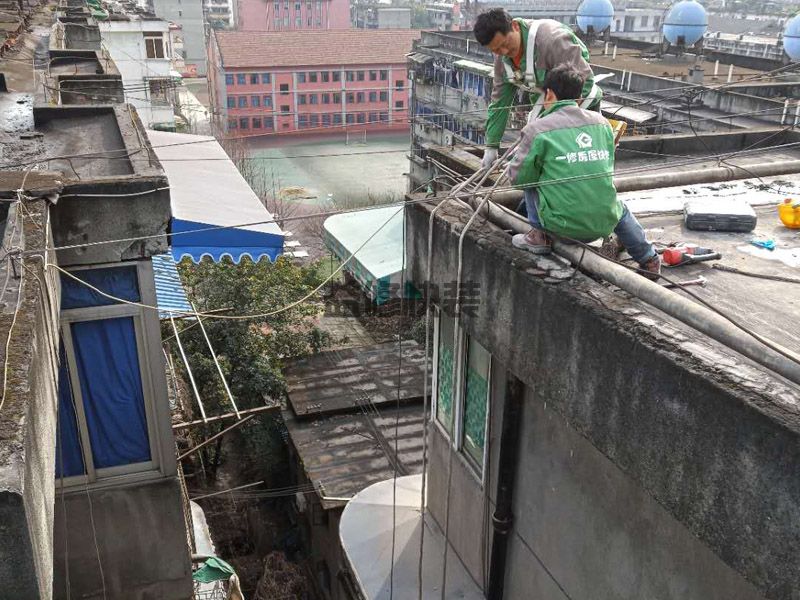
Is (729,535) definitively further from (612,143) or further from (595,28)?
(595,28)

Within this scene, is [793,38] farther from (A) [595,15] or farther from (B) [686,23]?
(A) [595,15]

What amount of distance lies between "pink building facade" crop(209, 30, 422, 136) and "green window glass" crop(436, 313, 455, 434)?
127 ft

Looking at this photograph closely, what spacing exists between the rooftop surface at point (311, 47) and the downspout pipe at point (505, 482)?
42.0 m

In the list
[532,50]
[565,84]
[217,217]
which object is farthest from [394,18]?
[565,84]

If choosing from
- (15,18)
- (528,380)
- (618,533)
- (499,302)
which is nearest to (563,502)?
(618,533)

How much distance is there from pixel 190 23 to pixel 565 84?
64.6m

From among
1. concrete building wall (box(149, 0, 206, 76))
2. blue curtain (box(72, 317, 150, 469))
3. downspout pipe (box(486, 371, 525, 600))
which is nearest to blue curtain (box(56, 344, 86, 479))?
blue curtain (box(72, 317, 150, 469))

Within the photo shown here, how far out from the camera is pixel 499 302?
14.7ft

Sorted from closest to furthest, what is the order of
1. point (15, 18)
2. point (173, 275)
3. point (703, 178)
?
point (703, 178) < point (173, 275) < point (15, 18)

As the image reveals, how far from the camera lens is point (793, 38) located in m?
18.2

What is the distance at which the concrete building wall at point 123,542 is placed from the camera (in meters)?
6.28

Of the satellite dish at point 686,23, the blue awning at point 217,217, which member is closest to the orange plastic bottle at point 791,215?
the blue awning at point 217,217

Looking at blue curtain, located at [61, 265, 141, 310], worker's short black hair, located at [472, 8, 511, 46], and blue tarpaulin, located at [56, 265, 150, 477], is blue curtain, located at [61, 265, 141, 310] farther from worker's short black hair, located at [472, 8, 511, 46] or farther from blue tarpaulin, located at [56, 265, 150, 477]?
worker's short black hair, located at [472, 8, 511, 46]

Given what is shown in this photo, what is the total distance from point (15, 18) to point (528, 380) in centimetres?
1950
